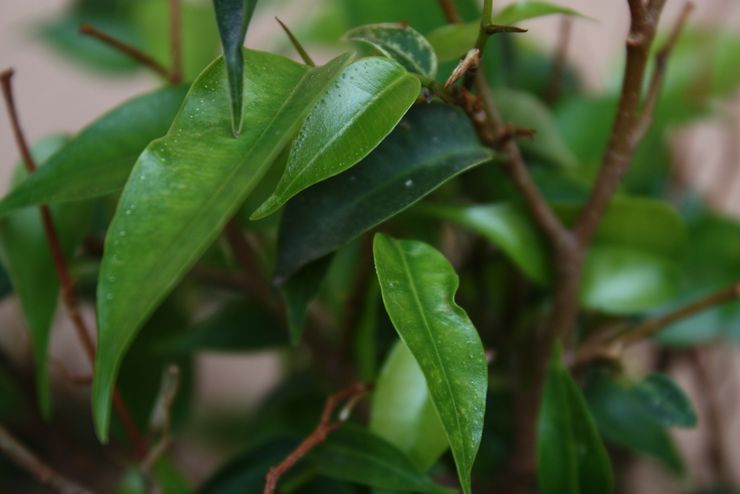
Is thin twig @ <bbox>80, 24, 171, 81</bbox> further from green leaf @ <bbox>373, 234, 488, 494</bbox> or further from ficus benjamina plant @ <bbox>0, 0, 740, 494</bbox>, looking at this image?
green leaf @ <bbox>373, 234, 488, 494</bbox>

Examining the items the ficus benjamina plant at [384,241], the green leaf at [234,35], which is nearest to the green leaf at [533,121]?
the ficus benjamina plant at [384,241]

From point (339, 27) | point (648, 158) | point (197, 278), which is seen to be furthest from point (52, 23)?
point (648, 158)

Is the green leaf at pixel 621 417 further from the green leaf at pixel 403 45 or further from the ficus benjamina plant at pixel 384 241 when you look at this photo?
the green leaf at pixel 403 45

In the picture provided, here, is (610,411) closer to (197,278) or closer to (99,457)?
(197,278)

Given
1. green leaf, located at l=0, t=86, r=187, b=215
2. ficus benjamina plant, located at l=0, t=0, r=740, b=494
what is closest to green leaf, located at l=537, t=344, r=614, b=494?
ficus benjamina plant, located at l=0, t=0, r=740, b=494

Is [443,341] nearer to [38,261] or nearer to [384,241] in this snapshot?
[384,241]

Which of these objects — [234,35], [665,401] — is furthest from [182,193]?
[665,401]
